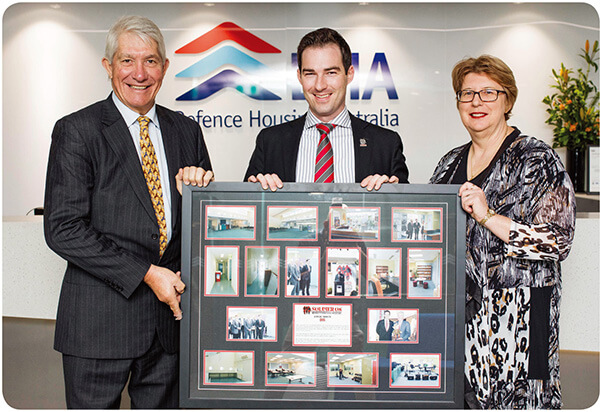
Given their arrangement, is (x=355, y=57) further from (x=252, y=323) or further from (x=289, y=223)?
(x=252, y=323)

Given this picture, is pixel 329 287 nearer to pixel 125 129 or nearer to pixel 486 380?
pixel 486 380

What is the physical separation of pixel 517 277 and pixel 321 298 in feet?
2.52

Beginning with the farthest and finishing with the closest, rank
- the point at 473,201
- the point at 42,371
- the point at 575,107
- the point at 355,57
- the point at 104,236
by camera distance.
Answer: the point at 355,57, the point at 575,107, the point at 42,371, the point at 104,236, the point at 473,201

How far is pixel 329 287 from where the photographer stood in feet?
6.07

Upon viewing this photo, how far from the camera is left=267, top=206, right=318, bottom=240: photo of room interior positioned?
1850 mm

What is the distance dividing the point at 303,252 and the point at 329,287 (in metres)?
0.16

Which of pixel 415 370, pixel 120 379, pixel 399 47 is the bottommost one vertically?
pixel 120 379

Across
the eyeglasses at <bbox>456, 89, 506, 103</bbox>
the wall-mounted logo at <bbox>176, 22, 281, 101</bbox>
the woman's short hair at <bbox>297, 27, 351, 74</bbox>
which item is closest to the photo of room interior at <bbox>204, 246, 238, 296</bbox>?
the woman's short hair at <bbox>297, 27, 351, 74</bbox>

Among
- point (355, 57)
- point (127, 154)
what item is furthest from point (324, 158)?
point (355, 57)

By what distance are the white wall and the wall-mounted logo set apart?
3.0 inches

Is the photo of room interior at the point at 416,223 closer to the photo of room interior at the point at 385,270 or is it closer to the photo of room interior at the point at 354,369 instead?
the photo of room interior at the point at 385,270

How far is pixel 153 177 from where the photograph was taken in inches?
81.7

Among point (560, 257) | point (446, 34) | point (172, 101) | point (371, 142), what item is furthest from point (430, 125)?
point (560, 257)

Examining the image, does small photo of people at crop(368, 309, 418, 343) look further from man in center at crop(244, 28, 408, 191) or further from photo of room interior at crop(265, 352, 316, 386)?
man in center at crop(244, 28, 408, 191)
